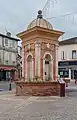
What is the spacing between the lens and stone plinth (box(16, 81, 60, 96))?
55.6 feet

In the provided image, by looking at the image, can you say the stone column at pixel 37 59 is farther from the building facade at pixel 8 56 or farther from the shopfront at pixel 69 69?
the building facade at pixel 8 56

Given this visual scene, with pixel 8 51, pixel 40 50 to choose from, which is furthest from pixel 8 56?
pixel 40 50

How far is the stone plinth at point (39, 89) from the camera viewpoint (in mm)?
16953

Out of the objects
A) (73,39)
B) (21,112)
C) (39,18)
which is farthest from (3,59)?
(21,112)

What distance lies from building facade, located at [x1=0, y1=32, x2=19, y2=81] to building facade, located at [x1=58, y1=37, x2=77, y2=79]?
1058cm

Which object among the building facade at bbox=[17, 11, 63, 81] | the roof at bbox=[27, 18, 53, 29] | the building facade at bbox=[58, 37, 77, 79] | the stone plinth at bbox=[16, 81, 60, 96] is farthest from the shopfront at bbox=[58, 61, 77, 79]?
the stone plinth at bbox=[16, 81, 60, 96]

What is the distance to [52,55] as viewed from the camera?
18.7m

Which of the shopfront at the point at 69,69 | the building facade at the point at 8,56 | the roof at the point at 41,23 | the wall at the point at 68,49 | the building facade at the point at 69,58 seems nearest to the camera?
the roof at the point at 41,23

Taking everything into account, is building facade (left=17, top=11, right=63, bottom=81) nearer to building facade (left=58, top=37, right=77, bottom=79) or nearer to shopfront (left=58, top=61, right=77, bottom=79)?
building facade (left=58, top=37, right=77, bottom=79)

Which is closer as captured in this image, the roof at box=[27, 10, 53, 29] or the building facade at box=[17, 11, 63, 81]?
the building facade at box=[17, 11, 63, 81]

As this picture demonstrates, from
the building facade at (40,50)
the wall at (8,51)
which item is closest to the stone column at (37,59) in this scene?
the building facade at (40,50)

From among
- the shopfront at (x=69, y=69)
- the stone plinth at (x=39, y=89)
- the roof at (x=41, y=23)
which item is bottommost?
the stone plinth at (x=39, y=89)

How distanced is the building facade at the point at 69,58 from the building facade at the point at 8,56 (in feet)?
34.7

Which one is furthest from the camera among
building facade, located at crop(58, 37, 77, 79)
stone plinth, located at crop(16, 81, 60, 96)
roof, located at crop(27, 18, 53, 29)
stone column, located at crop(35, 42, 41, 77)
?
building facade, located at crop(58, 37, 77, 79)
